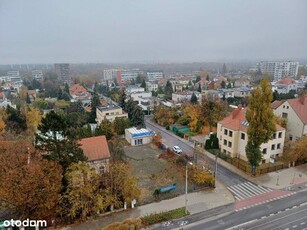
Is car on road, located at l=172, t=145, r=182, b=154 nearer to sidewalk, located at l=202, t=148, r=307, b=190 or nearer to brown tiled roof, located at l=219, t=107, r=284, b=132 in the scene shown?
brown tiled roof, located at l=219, t=107, r=284, b=132

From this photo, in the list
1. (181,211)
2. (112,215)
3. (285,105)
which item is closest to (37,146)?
(112,215)

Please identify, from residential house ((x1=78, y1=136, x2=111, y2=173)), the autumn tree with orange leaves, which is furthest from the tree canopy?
the autumn tree with orange leaves

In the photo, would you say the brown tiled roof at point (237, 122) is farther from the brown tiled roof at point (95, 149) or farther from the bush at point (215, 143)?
the brown tiled roof at point (95, 149)

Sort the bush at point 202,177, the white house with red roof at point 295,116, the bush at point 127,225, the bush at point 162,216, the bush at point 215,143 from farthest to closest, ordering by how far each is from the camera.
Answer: the bush at point 215,143 → the white house with red roof at point 295,116 → the bush at point 202,177 → the bush at point 162,216 → the bush at point 127,225

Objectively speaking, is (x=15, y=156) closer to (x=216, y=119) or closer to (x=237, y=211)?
(x=237, y=211)

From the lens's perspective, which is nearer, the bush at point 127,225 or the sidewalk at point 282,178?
the bush at point 127,225

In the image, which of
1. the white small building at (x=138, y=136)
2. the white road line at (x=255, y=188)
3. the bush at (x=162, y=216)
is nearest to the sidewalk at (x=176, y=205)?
the bush at (x=162, y=216)

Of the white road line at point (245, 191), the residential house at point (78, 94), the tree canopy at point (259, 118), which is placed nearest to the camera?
the white road line at point (245, 191)
